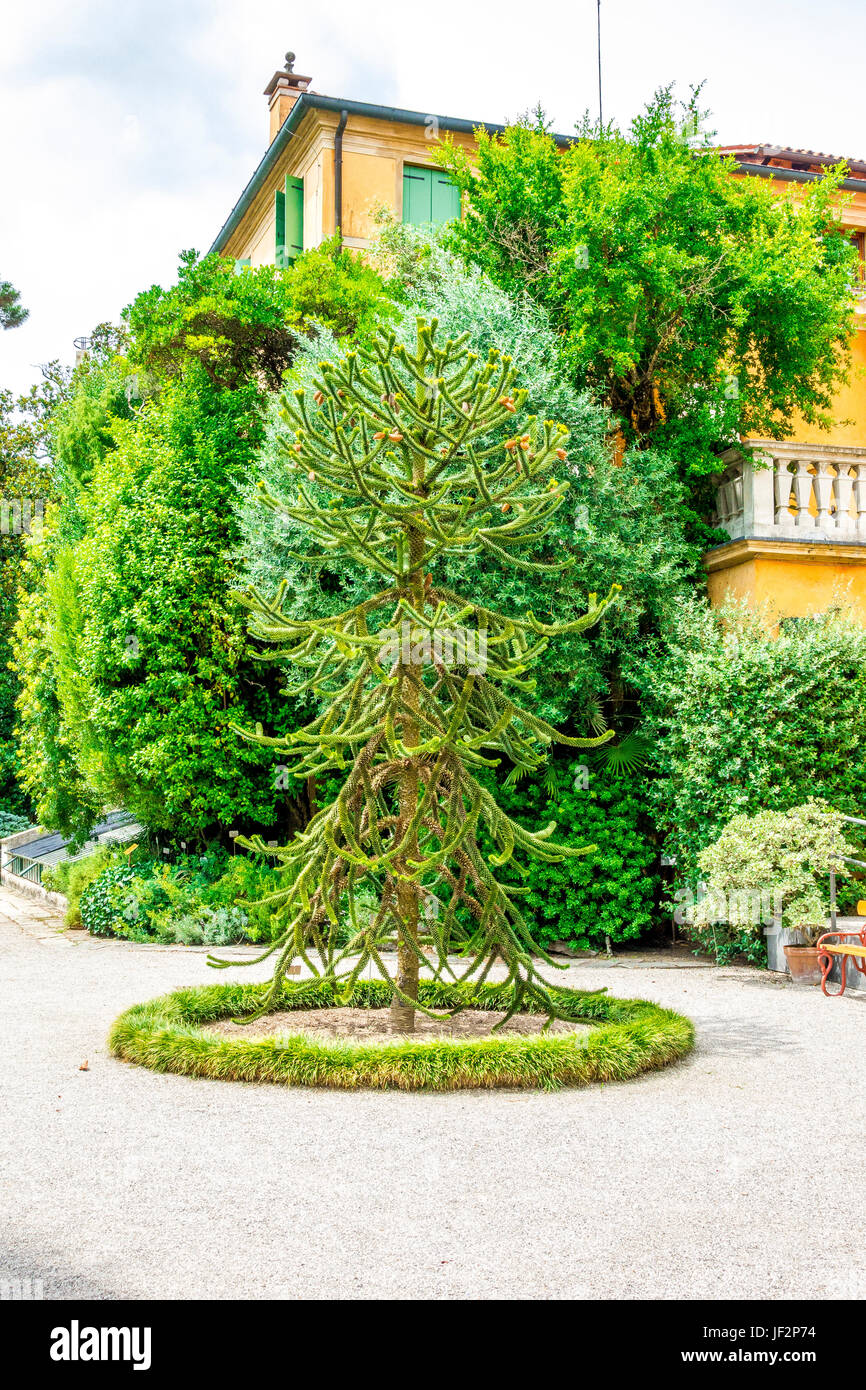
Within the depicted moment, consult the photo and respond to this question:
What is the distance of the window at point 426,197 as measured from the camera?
21016 millimetres

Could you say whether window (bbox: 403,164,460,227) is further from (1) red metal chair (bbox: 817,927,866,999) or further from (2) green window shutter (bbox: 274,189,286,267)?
(1) red metal chair (bbox: 817,927,866,999)

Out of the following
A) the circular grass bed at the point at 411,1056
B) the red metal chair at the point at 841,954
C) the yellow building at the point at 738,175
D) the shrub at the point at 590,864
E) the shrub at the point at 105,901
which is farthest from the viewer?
the shrub at the point at 105,901

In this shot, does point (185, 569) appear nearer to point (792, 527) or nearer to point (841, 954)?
point (792, 527)

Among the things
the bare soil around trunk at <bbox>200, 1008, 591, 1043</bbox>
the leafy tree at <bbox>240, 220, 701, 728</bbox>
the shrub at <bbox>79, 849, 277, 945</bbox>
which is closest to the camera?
the bare soil around trunk at <bbox>200, 1008, 591, 1043</bbox>

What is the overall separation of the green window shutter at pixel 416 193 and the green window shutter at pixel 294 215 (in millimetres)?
2049

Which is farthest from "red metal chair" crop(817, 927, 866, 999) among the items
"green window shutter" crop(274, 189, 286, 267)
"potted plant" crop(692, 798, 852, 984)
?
"green window shutter" crop(274, 189, 286, 267)

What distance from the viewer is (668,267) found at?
13.5m

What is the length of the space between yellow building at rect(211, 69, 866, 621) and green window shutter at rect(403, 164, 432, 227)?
25 millimetres

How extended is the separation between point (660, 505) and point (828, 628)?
2.85 meters

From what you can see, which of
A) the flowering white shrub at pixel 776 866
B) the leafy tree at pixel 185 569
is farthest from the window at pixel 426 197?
the flowering white shrub at pixel 776 866

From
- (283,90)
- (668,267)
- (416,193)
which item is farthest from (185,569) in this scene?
(283,90)

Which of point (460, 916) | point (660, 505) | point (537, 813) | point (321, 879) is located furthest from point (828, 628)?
point (321, 879)

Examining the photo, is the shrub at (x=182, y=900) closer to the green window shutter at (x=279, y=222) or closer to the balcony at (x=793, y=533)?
the balcony at (x=793, y=533)

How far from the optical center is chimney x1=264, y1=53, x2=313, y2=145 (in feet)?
79.1
